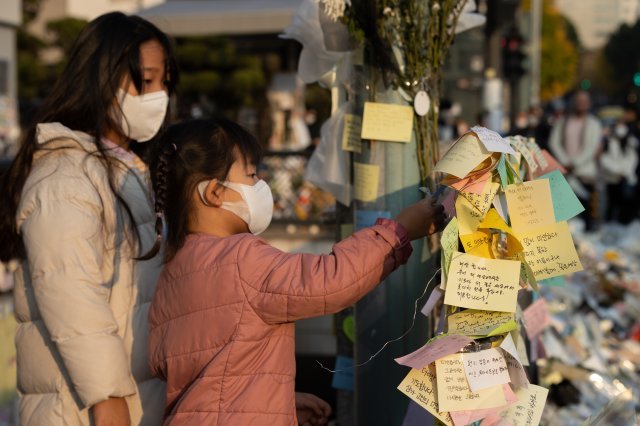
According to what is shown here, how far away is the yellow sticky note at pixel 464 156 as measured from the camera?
2271 mm

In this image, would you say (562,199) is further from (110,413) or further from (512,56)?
(512,56)

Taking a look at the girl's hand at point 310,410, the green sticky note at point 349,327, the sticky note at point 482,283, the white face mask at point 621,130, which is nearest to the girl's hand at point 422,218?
the sticky note at point 482,283

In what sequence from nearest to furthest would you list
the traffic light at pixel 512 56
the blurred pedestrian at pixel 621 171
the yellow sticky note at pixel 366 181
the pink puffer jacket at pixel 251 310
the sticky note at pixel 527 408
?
the pink puffer jacket at pixel 251 310 → the sticky note at pixel 527 408 → the yellow sticky note at pixel 366 181 → the blurred pedestrian at pixel 621 171 → the traffic light at pixel 512 56

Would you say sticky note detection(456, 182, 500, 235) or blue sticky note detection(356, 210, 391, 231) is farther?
blue sticky note detection(356, 210, 391, 231)

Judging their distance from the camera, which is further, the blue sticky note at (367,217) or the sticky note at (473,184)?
the blue sticky note at (367,217)

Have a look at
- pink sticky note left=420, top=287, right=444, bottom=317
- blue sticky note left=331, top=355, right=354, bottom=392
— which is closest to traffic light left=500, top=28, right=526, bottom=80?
blue sticky note left=331, top=355, right=354, bottom=392

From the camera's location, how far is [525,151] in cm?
283

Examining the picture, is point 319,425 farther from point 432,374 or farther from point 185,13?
point 185,13

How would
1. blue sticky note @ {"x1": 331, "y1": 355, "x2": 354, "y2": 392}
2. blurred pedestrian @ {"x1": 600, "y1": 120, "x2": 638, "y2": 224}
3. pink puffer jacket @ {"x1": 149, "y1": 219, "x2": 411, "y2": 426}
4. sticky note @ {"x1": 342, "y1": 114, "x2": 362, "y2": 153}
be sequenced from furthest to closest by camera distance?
blurred pedestrian @ {"x1": 600, "y1": 120, "x2": 638, "y2": 224} < blue sticky note @ {"x1": 331, "y1": 355, "x2": 354, "y2": 392} < sticky note @ {"x1": 342, "y1": 114, "x2": 362, "y2": 153} < pink puffer jacket @ {"x1": 149, "y1": 219, "x2": 411, "y2": 426}

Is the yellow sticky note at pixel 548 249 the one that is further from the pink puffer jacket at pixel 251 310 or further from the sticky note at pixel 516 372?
the pink puffer jacket at pixel 251 310

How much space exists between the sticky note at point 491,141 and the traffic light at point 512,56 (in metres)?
15.0

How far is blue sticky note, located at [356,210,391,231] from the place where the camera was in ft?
10.8

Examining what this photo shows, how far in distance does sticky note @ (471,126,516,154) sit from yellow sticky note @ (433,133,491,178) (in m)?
0.02

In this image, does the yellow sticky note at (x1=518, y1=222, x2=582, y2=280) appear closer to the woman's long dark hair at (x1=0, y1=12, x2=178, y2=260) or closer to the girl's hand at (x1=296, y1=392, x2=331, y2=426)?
the girl's hand at (x1=296, y1=392, x2=331, y2=426)
